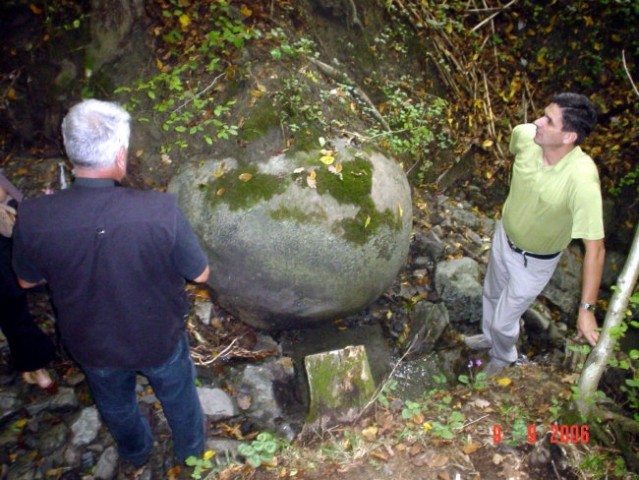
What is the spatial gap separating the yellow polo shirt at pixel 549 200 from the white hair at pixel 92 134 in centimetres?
283

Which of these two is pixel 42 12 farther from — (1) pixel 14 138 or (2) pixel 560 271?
(2) pixel 560 271

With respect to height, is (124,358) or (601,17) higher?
(601,17)

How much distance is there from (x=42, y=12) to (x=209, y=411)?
424 cm

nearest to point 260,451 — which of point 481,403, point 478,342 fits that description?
point 481,403

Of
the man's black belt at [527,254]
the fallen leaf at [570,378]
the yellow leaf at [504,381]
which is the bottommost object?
the yellow leaf at [504,381]

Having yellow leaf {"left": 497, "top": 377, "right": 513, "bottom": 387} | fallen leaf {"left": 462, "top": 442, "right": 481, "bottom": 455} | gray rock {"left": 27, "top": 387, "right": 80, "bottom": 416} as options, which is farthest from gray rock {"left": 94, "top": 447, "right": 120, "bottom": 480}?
yellow leaf {"left": 497, "top": 377, "right": 513, "bottom": 387}

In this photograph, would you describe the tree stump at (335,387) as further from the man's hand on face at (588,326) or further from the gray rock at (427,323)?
the gray rock at (427,323)

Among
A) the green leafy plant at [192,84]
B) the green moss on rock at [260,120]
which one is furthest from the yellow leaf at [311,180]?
the green leafy plant at [192,84]

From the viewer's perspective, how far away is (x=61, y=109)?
4520mm

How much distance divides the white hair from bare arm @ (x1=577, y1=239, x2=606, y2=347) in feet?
9.34

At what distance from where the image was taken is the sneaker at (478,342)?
474cm

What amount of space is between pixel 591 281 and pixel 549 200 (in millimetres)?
638

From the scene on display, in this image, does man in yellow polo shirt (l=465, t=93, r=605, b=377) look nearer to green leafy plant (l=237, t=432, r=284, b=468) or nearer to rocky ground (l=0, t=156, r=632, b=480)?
rocky ground (l=0, t=156, r=632, b=480)

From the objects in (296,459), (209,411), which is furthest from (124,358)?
(209,411)
